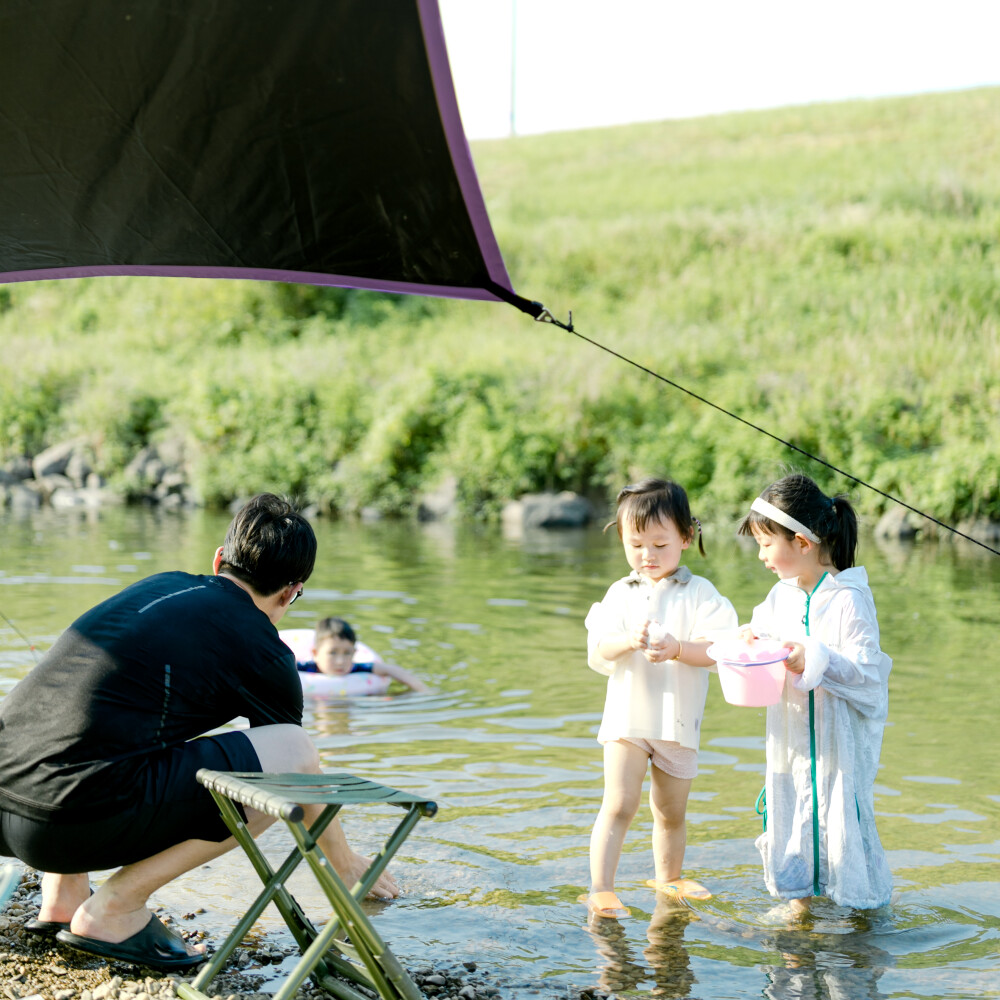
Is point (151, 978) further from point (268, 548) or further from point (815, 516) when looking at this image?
point (815, 516)

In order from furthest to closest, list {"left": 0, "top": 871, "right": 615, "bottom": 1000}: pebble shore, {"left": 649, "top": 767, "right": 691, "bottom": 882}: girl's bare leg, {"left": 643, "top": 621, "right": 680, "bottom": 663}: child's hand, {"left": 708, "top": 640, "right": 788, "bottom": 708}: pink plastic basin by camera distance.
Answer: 1. {"left": 649, "top": 767, "right": 691, "bottom": 882}: girl's bare leg
2. {"left": 643, "top": 621, "right": 680, "bottom": 663}: child's hand
3. {"left": 708, "top": 640, "right": 788, "bottom": 708}: pink plastic basin
4. {"left": 0, "top": 871, "right": 615, "bottom": 1000}: pebble shore

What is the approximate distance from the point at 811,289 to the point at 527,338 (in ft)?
21.0

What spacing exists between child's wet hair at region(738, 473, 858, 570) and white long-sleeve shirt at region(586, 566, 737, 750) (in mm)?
299

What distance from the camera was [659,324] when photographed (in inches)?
1069

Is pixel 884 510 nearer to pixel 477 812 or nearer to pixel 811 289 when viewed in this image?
pixel 811 289

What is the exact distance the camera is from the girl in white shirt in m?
4.32

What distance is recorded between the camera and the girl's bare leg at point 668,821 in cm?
442

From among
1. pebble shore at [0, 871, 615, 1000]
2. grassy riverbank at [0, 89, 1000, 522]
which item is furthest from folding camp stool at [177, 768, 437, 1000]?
grassy riverbank at [0, 89, 1000, 522]

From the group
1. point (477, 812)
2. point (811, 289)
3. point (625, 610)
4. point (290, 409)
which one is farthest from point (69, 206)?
point (811, 289)

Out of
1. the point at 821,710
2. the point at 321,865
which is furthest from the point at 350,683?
the point at 321,865

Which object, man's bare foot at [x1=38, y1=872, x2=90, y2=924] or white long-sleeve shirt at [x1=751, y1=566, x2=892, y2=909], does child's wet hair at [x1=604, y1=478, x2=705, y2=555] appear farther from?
man's bare foot at [x1=38, y1=872, x2=90, y2=924]

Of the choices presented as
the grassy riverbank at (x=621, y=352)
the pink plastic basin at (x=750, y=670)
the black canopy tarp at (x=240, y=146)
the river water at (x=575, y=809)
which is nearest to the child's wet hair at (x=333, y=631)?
the river water at (x=575, y=809)

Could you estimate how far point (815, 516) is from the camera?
432 centimetres

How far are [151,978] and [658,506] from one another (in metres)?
2.20
